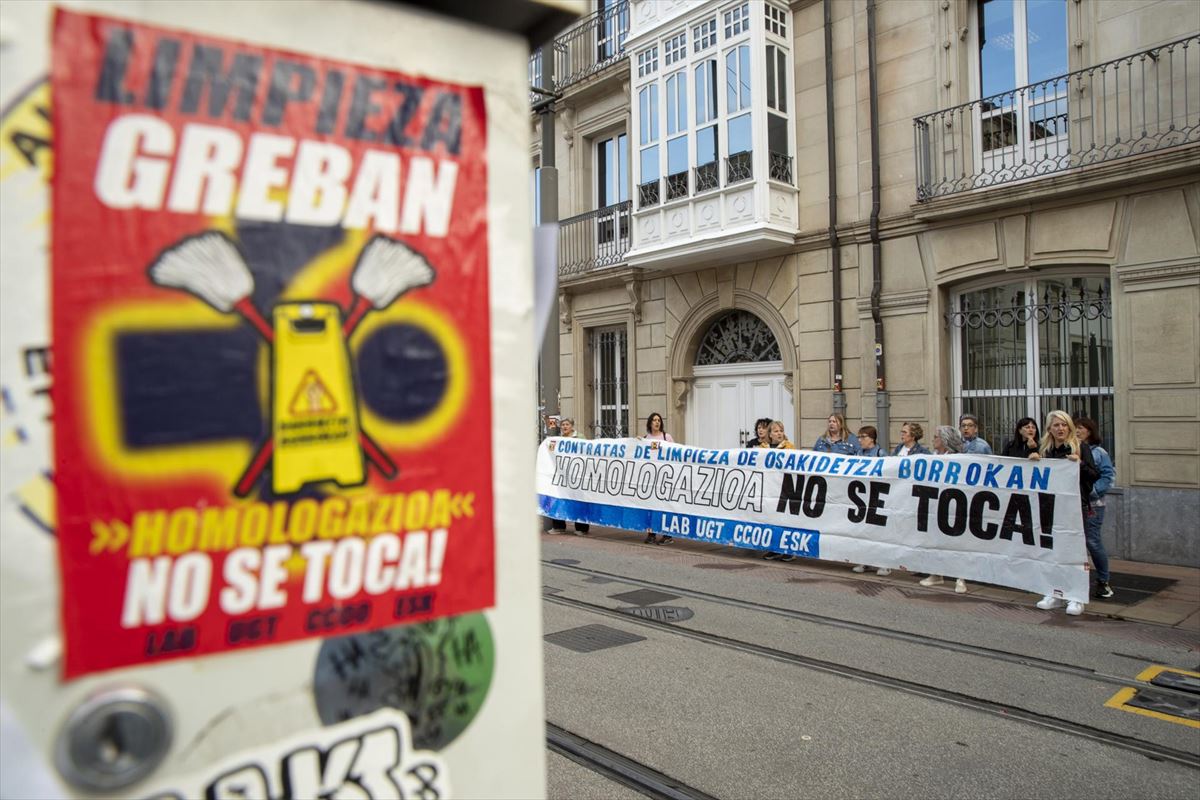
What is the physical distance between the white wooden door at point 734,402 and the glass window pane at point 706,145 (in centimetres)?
388

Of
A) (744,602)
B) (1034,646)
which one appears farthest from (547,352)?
(1034,646)

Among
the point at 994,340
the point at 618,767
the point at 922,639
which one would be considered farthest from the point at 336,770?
the point at 994,340

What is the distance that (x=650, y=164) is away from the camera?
17172 mm

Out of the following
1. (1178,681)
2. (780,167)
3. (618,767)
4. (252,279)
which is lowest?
(1178,681)

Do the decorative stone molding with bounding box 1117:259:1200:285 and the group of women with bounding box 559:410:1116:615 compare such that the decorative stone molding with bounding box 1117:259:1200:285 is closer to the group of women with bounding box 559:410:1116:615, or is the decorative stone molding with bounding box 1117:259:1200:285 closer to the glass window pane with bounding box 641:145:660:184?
the group of women with bounding box 559:410:1116:615

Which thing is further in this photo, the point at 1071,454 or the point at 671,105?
the point at 671,105

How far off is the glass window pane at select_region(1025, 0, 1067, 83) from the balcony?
8.09 m

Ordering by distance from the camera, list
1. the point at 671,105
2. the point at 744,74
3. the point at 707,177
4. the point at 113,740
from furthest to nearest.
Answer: the point at 671,105
the point at 707,177
the point at 744,74
the point at 113,740

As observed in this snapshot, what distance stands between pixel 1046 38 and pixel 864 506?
25.6 feet

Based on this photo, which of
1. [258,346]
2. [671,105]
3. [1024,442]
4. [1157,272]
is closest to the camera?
[258,346]

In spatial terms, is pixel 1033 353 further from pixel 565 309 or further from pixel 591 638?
pixel 565 309

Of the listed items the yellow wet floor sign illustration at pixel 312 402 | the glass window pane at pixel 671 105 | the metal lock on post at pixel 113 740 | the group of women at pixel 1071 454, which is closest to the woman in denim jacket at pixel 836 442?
the group of women at pixel 1071 454

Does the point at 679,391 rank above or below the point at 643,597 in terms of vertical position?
above

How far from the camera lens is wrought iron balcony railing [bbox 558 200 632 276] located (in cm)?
1844
